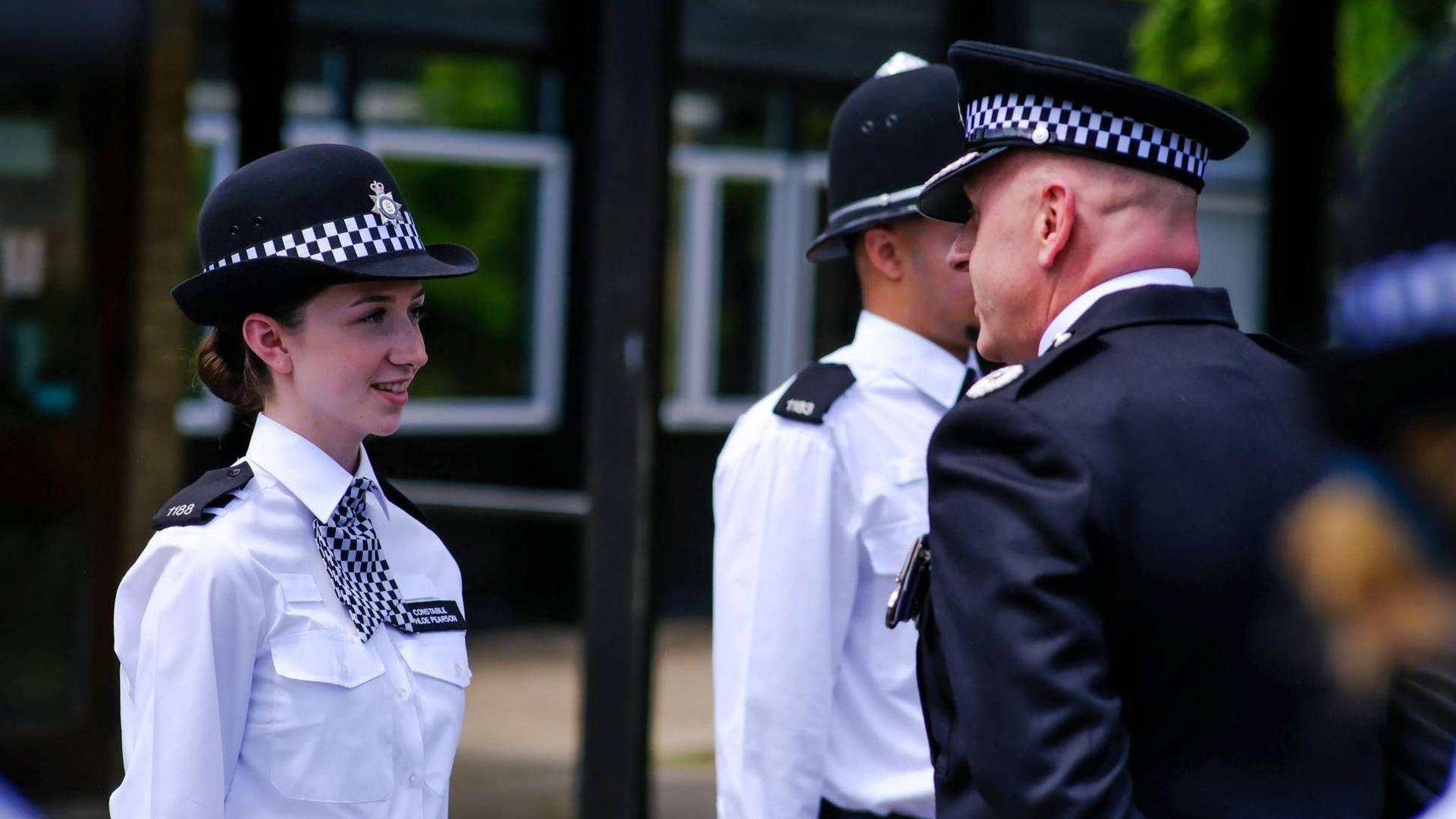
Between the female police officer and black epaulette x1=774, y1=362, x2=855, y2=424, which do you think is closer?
the female police officer

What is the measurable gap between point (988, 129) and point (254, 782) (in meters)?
1.06

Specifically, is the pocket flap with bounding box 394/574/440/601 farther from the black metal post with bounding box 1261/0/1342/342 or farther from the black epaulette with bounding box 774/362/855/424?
the black metal post with bounding box 1261/0/1342/342

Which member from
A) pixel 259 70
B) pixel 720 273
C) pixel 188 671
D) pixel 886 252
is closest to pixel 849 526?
pixel 886 252

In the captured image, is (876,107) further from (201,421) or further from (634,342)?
(201,421)

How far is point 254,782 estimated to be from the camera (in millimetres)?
A: 1854

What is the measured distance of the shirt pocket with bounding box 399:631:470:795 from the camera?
1975 mm

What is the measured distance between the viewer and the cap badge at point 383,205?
2059 millimetres

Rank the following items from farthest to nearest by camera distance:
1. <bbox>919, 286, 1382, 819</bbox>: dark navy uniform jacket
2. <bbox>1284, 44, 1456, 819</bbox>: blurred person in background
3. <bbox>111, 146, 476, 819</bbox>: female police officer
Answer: <bbox>111, 146, 476, 819</bbox>: female police officer → <bbox>919, 286, 1382, 819</bbox>: dark navy uniform jacket → <bbox>1284, 44, 1456, 819</bbox>: blurred person in background

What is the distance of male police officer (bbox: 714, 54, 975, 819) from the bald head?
0.59 meters

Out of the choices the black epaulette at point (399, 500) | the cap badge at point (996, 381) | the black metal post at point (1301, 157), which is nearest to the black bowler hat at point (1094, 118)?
the cap badge at point (996, 381)

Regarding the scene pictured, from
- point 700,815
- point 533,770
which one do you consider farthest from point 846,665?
point 533,770

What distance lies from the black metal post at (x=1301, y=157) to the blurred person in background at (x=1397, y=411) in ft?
16.4

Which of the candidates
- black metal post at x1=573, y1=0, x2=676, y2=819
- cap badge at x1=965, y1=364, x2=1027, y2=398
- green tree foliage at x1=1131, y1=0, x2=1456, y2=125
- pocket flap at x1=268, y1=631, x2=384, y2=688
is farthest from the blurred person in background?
green tree foliage at x1=1131, y1=0, x2=1456, y2=125

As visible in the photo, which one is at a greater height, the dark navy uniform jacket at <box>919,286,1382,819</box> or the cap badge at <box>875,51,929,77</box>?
the cap badge at <box>875,51,929,77</box>
